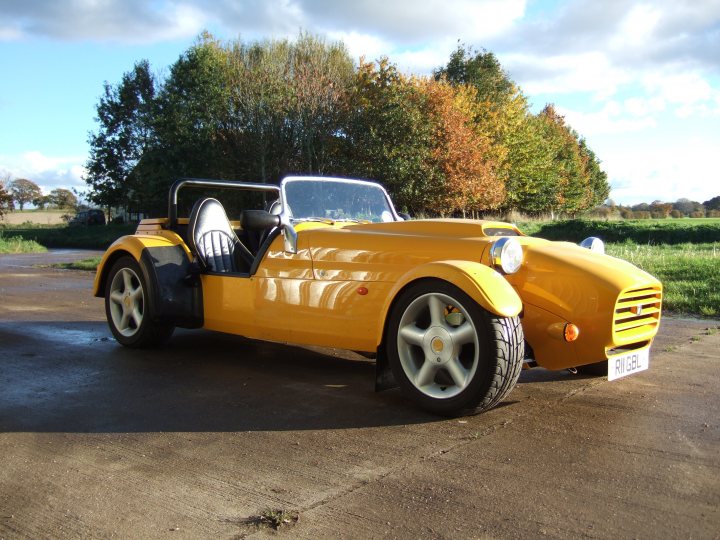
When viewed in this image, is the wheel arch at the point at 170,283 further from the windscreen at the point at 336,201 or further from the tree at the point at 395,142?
the tree at the point at 395,142

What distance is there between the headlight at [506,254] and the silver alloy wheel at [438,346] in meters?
0.39

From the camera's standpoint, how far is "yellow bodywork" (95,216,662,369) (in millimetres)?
3895

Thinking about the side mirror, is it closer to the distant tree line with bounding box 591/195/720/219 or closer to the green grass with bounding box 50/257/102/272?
the green grass with bounding box 50/257/102/272

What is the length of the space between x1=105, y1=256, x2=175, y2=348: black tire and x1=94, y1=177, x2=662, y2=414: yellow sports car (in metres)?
0.68

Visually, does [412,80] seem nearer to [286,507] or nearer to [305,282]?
[305,282]

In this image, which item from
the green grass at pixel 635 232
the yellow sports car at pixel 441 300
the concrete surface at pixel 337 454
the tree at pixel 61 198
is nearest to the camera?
the concrete surface at pixel 337 454

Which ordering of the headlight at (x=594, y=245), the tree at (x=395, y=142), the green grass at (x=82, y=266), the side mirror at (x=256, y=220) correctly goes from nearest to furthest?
1. the side mirror at (x=256, y=220)
2. the headlight at (x=594, y=245)
3. the green grass at (x=82, y=266)
4. the tree at (x=395, y=142)

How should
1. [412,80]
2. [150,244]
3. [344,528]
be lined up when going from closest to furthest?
[344,528] < [150,244] < [412,80]

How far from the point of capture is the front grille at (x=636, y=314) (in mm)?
3953

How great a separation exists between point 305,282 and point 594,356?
6.64ft

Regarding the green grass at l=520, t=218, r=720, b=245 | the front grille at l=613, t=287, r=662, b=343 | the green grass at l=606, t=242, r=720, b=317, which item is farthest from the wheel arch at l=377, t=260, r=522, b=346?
the green grass at l=520, t=218, r=720, b=245

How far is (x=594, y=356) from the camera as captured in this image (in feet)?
12.9

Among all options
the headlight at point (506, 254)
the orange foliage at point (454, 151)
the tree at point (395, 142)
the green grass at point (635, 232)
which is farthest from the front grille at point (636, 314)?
the orange foliage at point (454, 151)

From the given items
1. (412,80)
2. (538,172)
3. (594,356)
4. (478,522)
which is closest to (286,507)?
(478,522)
